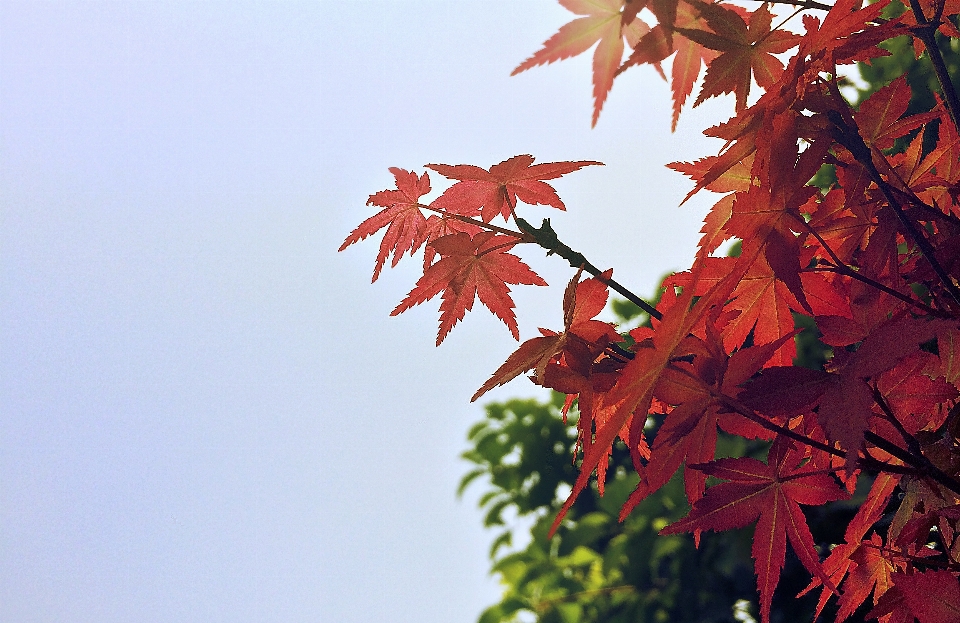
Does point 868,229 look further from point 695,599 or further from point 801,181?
point 695,599

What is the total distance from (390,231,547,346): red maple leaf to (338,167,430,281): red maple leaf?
0.10m

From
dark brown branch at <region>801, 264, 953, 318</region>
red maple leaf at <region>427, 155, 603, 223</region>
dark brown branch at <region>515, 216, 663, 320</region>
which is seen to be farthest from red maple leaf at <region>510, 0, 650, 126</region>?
dark brown branch at <region>801, 264, 953, 318</region>

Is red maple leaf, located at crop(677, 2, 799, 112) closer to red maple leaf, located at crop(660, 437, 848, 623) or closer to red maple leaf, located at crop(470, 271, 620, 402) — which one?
red maple leaf, located at crop(470, 271, 620, 402)

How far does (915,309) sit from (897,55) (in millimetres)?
1878

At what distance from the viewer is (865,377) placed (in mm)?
574

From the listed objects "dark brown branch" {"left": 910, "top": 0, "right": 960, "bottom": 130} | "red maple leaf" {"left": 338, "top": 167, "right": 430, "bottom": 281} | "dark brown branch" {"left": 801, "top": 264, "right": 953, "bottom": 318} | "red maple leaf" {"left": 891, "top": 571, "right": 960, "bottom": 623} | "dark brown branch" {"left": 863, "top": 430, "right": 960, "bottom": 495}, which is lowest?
"red maple leaf" {"left": 891, "top": 571, "right": 960, "bottom": 623}

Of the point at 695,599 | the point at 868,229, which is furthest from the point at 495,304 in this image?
the point at 695,599

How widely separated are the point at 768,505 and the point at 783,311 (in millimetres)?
213

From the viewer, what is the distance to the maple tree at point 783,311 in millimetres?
619

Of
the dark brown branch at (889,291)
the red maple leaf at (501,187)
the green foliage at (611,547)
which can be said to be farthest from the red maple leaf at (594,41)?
the green foliage at (611,547)

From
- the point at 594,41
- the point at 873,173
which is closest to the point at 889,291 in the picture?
the point at 873,173

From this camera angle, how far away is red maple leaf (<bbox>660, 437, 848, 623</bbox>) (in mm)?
682

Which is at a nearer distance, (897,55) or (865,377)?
(865,377)

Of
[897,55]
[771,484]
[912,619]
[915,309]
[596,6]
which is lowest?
[912,619]
